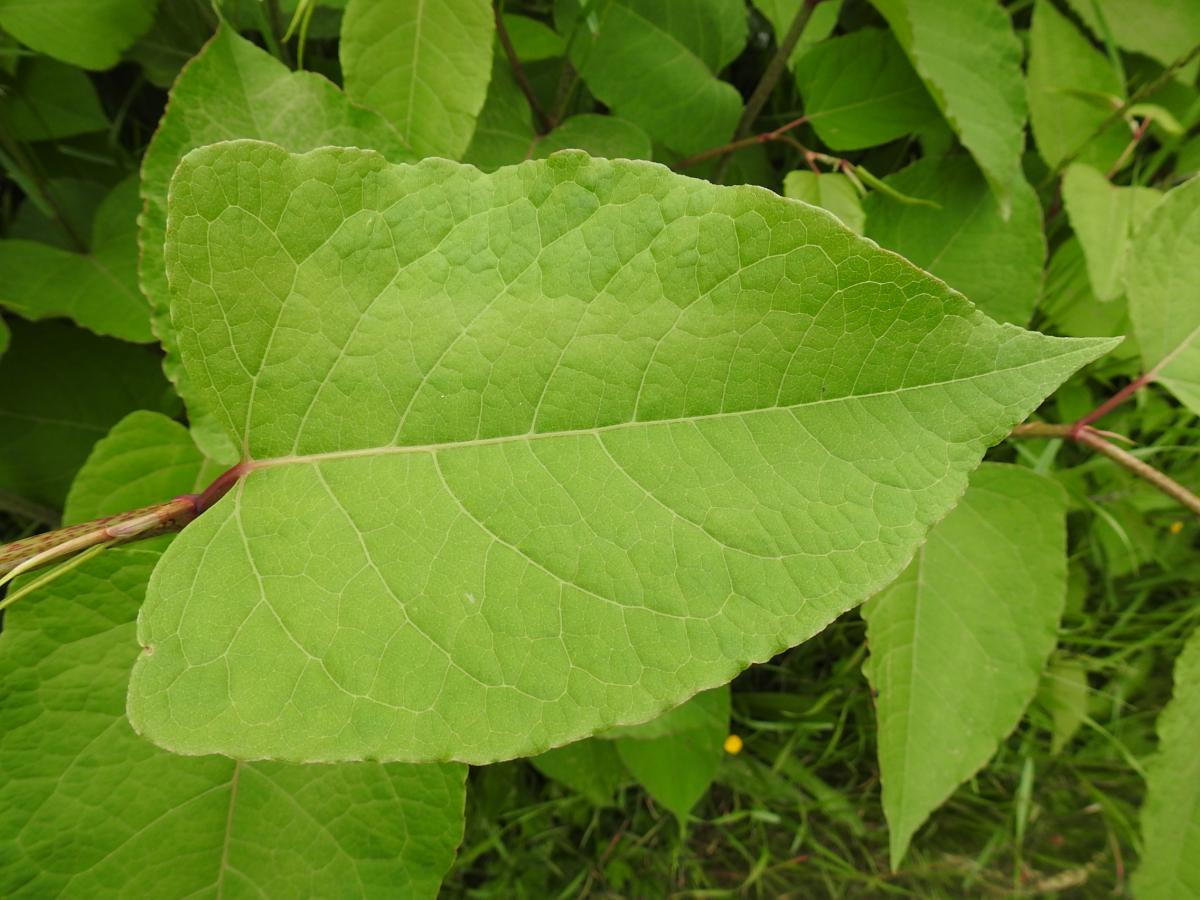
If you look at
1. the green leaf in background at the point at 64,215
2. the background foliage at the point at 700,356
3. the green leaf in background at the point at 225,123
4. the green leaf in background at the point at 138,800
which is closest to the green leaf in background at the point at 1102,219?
the background foliage at the point at 700,356

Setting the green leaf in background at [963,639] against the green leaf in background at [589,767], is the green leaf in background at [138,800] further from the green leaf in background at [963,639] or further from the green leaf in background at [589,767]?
the green leaf in background at [589,767]

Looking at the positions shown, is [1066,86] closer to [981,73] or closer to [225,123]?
[981,73]

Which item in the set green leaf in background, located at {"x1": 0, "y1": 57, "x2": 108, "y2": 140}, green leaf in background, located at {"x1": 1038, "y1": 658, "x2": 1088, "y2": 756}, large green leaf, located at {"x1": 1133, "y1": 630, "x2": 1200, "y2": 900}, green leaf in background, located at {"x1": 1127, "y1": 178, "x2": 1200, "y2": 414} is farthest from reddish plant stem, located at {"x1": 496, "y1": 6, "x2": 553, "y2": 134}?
green leaf in background, located at {"x1": 1038, "y1": 658, "x2": 1088, "y2": 756}

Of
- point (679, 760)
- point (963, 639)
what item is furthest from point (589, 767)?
point (963, 639)

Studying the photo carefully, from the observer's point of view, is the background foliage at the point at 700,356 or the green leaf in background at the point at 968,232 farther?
the green leaf in background at the point at 968,232

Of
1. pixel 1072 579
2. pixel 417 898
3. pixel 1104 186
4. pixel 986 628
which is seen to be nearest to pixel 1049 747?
pixel 1072 579
